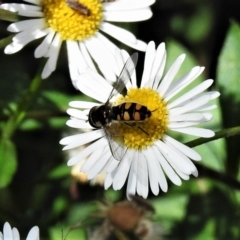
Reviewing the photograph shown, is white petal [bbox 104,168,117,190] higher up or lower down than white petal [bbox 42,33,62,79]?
lower down

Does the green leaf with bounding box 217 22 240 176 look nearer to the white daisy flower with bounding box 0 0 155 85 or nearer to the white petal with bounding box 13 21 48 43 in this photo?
the white daisy flower with bounding box 0 0 155 85

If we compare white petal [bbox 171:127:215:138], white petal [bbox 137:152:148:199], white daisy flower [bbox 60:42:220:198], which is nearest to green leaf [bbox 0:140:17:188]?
white daisy flower [bbox 60:42:220:198]

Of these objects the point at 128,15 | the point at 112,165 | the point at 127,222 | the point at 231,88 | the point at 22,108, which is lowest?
the point at 127,222

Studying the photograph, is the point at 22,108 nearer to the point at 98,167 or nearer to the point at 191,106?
the point at 98,167

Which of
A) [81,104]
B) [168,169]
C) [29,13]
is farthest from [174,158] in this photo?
[29,13]

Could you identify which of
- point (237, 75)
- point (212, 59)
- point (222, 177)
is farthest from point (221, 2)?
point (222, 177)

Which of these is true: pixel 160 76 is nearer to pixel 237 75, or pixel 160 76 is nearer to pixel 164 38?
pixel 237 75
